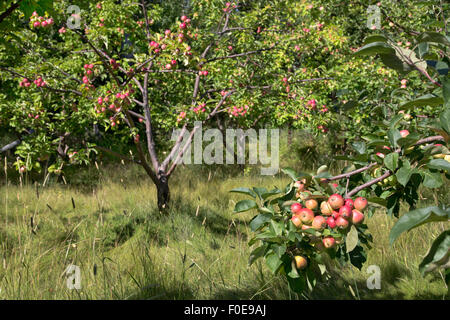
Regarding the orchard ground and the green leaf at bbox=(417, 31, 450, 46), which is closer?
the green leaf at bbox=(417, 31, 450, 46)

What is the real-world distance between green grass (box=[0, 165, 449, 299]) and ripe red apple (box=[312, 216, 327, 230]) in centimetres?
107

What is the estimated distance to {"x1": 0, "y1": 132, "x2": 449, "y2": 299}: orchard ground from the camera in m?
2.52

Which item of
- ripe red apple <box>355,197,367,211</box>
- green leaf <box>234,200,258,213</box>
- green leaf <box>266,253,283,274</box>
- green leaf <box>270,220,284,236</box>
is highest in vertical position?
ripe red apple <box>355,197,367,211</box>

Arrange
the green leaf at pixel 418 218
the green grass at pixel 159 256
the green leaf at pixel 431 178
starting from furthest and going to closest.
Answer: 1. the green grass at pixel 159 256
2. the green leaf at pixel 431 178
3. the green leaf at pixel 418 218

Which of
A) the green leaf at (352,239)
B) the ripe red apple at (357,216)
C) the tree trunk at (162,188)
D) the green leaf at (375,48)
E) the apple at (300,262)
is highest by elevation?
the green leaf at (375,48)

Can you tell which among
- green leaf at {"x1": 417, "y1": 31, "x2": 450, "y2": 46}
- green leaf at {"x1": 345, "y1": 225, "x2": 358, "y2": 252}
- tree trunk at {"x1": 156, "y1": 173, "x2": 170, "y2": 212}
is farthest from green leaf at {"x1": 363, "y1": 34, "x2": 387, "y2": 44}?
tree trunk at {"x1": 156, "y1": 173, "x2": 170, "y2": 212}

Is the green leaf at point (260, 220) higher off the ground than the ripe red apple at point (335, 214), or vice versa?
the ripe red apple at point (335, 214)

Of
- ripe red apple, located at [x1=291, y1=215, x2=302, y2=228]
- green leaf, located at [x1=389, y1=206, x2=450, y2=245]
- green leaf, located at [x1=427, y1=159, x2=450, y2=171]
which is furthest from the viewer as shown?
ripe red apple, located at [x1=291, y1=215, x2=302, y2=228]

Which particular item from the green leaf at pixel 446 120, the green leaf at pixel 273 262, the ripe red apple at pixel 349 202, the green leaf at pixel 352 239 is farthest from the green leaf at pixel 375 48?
the green leaf at pixel 273 262

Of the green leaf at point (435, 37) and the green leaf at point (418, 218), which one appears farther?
the green leaf at point (435, 37)

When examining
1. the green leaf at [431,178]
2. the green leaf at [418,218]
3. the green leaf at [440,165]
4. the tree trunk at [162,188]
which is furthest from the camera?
the tree trunk at [162,188]

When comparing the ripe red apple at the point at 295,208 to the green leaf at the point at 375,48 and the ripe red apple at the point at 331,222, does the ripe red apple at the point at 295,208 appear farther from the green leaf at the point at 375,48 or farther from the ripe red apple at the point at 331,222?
the green leaf at the point at 375,48

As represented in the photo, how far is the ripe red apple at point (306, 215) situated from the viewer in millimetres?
1130

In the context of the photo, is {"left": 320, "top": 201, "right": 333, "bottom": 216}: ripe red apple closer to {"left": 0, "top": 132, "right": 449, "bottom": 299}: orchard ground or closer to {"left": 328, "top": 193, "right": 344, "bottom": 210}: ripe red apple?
{"left": 328, "top": 193, "right": 344, "bottom": 210}: ripe red apple
